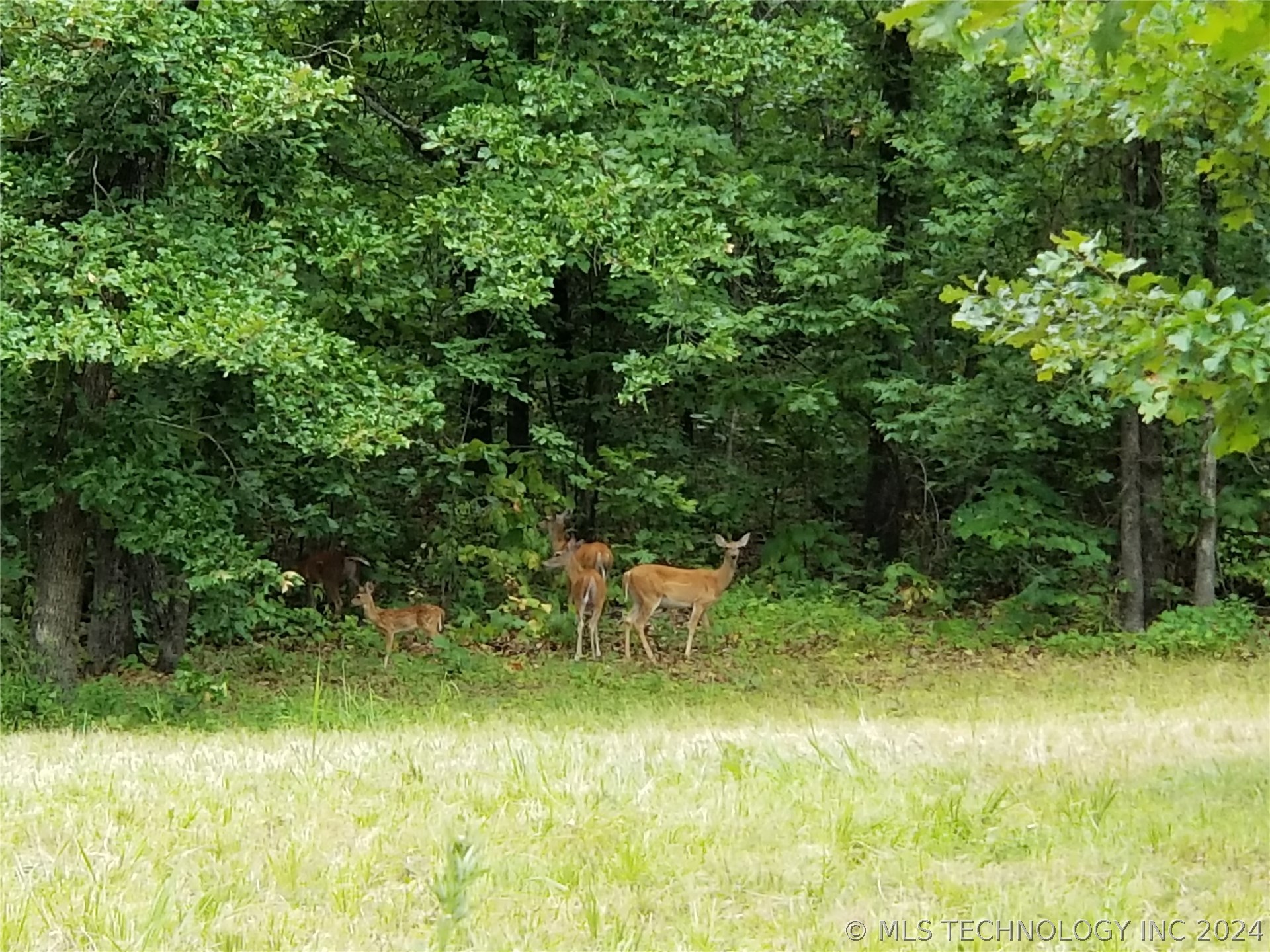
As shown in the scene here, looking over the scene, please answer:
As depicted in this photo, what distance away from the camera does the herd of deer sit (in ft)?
42.4

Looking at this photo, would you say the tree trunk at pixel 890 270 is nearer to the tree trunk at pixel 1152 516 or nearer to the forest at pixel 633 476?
the forest at pixel 633 476

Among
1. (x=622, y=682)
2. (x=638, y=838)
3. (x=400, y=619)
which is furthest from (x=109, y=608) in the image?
(x=638, y=838)

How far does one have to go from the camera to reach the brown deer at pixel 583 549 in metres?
13.8

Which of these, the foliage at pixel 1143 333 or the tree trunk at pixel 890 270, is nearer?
the foliage at pixel 1143 333

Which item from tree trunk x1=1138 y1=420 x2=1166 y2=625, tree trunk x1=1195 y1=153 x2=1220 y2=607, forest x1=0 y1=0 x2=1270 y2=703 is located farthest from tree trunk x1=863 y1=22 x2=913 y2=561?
tree trunk x1=1195 y1=153 x2=1220 y2=607

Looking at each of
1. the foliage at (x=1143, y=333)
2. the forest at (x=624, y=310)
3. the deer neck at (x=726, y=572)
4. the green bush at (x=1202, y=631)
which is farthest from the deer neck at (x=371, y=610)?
the foliage at (x=1143, y=333)

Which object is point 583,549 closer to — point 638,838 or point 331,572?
point 331,572

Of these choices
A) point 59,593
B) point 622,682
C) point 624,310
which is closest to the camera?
point 59,593

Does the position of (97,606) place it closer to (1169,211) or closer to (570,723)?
(570,723)

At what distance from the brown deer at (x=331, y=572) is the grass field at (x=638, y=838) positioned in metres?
7.35

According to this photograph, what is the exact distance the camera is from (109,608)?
1095 centimetres

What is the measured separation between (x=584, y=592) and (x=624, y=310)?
3129 mm

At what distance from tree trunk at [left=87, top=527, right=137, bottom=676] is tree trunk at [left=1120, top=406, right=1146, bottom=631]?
9.50 metres

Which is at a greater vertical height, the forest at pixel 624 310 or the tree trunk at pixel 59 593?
the forest at pixel 624 310
